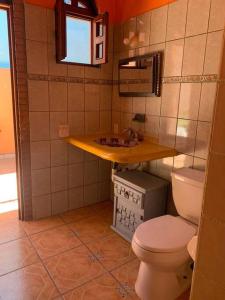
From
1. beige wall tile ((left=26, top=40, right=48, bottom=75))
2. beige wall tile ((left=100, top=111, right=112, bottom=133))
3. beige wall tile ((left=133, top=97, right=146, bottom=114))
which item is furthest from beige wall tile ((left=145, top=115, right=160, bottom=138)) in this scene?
beige wall tile ((left=26, top=40, right=48, bottom=75))

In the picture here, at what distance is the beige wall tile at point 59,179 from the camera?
96.3 inches

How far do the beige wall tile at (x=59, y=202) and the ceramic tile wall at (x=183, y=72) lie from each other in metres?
→ 1.00

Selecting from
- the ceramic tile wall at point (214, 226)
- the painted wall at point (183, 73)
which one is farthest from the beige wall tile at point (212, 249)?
the painted wall at point (183, 73)

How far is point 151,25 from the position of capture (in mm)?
2066

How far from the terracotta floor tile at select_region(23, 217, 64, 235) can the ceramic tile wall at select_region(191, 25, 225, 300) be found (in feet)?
5.64

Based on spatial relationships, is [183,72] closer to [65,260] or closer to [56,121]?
[56,121]

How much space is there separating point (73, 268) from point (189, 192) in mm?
1037

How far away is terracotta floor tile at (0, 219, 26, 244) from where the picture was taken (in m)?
2.12

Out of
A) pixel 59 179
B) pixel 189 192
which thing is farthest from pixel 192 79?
pixel 59 179

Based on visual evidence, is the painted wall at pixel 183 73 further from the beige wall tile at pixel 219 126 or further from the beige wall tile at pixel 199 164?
the beige wall tile at pixel 219 126

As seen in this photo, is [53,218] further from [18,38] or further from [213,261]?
[213,261]

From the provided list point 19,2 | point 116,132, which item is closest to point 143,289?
point 116,132

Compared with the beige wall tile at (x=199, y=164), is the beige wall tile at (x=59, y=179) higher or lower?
lower

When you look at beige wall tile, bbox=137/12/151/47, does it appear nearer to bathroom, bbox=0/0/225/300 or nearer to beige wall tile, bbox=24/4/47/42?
bathroom, bbox=0/0/225/300
